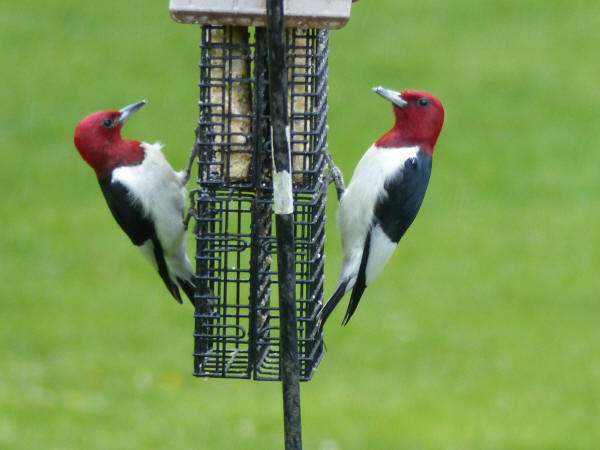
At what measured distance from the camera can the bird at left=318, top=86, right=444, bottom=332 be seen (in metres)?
6.36

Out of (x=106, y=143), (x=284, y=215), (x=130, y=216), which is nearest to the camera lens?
(x=284, y=215)

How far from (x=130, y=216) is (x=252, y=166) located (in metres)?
0.90

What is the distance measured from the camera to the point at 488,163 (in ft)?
54.0

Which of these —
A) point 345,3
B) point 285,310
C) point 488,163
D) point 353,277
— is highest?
point 345,3

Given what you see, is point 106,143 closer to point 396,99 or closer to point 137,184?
point 137,184

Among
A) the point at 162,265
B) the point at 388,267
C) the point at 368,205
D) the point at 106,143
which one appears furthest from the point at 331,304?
the point at 388,267

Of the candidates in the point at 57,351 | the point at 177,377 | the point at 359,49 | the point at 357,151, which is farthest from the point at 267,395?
the point at 359,49

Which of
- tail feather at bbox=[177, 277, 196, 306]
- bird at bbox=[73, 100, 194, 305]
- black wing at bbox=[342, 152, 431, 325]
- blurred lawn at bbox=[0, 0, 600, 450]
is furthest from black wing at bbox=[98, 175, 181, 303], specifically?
blurred lawn at bbox=[0, 0, 600, 450]

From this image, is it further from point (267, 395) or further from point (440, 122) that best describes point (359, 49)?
point (440, 122)

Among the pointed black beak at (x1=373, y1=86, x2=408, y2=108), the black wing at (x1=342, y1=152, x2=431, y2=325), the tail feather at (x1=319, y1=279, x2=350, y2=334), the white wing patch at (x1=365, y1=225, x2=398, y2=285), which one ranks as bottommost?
the tail feather at (x1=319, y1=279, x2=350, y2=334)

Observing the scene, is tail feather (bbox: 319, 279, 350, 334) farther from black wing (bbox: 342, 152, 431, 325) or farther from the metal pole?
the metal pole

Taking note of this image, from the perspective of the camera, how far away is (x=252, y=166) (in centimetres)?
591

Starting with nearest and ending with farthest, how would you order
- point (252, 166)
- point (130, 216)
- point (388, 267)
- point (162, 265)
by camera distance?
1. point (252, 166)
2. point (130, 216)
3. point (162, 265)
4. point (388, 267)

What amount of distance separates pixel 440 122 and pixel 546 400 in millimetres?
5643
